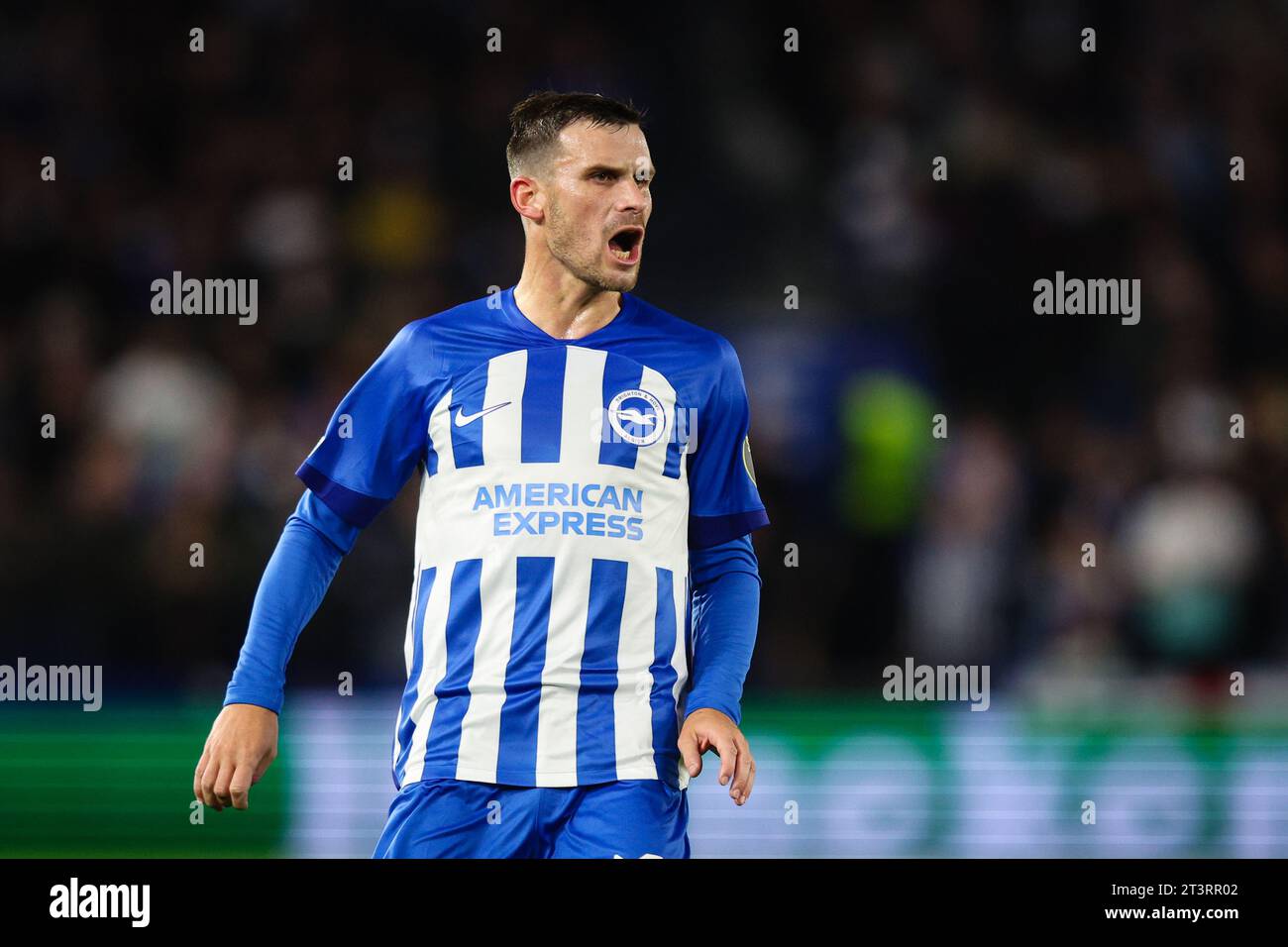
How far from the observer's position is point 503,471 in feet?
10.8

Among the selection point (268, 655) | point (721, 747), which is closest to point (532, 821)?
point (721, 747)

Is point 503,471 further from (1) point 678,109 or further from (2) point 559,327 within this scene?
(1) point 678,109

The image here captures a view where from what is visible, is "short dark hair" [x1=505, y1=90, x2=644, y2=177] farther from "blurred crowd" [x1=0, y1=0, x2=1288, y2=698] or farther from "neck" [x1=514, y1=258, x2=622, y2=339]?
"blurred crowd" [x1=0, y1=0, x2=1288, y2=698]

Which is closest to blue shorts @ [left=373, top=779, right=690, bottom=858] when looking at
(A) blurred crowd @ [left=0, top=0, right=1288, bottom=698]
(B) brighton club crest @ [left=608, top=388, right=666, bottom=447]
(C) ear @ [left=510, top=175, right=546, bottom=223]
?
(B) brighton club crest @ [left=608, top=388, right=666, bottom=447]

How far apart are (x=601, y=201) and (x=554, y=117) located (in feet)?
0.76

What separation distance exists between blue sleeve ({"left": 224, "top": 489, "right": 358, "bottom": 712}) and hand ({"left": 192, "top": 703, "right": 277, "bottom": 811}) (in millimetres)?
37

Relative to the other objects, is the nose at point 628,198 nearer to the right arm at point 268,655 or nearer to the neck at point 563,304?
the neck at point 563,304

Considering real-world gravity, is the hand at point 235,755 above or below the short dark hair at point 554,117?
below

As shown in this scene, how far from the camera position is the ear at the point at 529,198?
348 cm

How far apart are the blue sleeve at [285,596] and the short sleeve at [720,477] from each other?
0.72 m

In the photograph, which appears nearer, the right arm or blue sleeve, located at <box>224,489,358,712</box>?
the right arm

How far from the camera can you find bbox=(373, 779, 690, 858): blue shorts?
3100mm

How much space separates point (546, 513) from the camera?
10.6 ft

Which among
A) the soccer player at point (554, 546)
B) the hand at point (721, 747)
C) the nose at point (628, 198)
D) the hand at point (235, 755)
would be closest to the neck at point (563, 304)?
the soccer player at point (554, 546)
